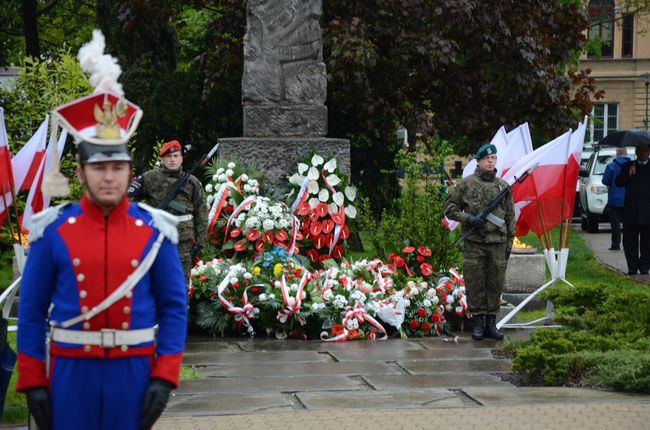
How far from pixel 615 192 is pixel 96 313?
714 inches

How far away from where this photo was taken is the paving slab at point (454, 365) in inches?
412

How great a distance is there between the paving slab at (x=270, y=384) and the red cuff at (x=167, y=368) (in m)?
4.47

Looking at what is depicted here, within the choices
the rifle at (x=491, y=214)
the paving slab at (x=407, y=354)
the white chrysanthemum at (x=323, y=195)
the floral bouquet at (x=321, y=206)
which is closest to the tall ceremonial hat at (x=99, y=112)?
the paving slab at (x=407, y=354)

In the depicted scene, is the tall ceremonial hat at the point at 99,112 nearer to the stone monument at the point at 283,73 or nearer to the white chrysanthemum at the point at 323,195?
the white chrysanthemum at the point at 323,195

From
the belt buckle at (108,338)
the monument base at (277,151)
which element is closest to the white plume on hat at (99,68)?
the belt buckle at (108,338)

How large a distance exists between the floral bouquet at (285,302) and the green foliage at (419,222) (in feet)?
5.58

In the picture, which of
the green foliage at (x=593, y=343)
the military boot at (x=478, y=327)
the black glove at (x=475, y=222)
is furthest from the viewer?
the military boot at (x=478, y=327)

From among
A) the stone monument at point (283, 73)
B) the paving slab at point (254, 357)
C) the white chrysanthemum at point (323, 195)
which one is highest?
the stone monument at point (283, 73)

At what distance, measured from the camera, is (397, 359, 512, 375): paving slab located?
1047cm

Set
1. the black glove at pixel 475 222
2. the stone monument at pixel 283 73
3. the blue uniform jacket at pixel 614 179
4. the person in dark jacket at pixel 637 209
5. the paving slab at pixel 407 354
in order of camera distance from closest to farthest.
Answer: the paving slab at pixel 407 354 < the black glove at pixel 475 222 < the stone monument at pixel 283 73 < the person in dark jacket at pixel 637 209 < the blue uniform jacket at pixel 614 179

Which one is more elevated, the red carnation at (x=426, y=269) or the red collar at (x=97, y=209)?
the red collar at (x=97, y=209)

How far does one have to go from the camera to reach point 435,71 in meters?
22.6

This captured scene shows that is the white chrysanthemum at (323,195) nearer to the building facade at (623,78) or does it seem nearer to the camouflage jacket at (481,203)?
the camouflage jacket at (481,203)

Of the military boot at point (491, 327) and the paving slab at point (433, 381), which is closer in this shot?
the paving slab at point (433, 381)
